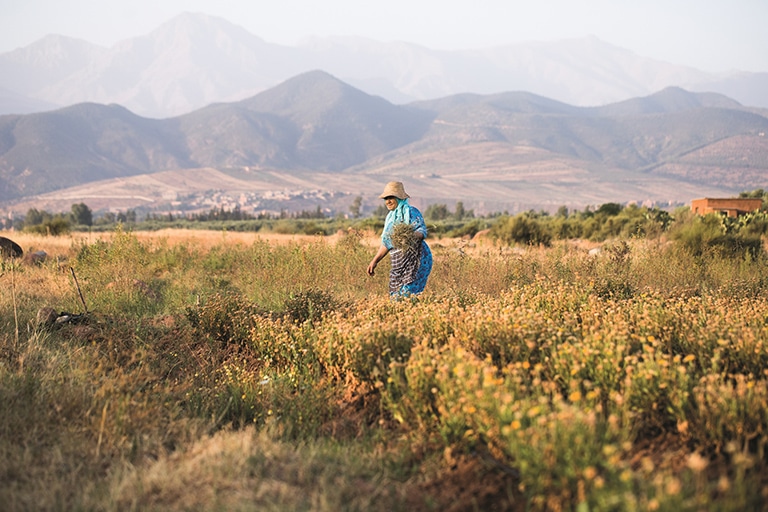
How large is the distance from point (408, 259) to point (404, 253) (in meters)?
0.11

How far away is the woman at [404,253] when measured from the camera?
8188 millimetres

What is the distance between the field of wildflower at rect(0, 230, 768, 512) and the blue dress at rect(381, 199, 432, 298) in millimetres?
625

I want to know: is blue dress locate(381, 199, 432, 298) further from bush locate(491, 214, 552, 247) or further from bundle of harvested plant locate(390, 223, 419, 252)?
bush locate(491, 214, 552, 247)

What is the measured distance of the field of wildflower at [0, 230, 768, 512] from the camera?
141 inches

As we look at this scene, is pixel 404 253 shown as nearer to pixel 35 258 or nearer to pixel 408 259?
pixel 408 259

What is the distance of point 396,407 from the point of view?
467cm

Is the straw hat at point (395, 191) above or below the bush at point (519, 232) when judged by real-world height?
above

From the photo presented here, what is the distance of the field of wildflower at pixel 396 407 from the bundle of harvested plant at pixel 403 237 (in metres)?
0.74

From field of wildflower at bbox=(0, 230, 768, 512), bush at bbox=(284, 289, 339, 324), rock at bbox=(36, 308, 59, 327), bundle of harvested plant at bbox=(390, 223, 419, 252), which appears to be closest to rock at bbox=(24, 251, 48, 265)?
field of wildflower at bbox=(0, 230, 768, 512)

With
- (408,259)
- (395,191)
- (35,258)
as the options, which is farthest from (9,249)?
(408,259)

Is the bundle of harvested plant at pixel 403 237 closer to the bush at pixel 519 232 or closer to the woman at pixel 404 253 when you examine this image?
the woman at pixel 404 253

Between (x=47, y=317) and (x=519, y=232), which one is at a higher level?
(x=47, y=317)

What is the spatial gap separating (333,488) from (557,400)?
1.33 m

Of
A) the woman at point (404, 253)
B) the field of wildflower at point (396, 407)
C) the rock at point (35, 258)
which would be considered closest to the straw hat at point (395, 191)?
the woman at point (404, 253)
